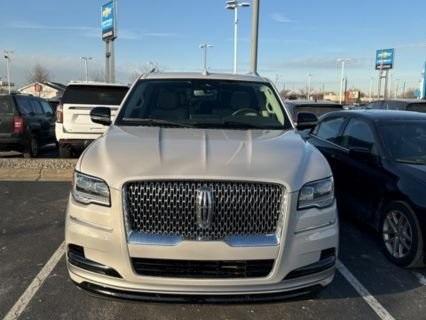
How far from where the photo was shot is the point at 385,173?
5.90 metres

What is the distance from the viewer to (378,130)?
6.54 meters

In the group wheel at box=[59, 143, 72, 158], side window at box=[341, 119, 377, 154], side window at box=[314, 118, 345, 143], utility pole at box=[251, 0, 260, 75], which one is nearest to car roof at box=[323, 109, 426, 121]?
side window at box=[341, 119, 377, 154]

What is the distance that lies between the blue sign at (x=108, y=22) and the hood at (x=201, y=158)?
32.5 meters

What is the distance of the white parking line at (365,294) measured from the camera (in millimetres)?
4250

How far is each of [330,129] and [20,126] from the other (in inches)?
310

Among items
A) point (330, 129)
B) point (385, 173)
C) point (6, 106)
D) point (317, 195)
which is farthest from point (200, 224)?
point (6, 106)

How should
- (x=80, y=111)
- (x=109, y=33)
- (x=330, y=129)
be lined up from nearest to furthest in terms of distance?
(x=330, y=129), (x=80, y=111), (x=109, y=33)

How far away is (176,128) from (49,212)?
10.2 ft

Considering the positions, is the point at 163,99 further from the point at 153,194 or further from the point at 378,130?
the point at 378,130

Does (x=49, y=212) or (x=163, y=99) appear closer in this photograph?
(x=163, y=99)

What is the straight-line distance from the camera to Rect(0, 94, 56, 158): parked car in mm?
12609

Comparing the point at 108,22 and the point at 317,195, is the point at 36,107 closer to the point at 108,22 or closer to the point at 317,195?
the point at 317,195

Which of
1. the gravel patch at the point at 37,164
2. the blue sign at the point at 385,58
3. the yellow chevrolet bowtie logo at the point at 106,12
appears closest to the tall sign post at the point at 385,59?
the blue sign at the point at 385,58

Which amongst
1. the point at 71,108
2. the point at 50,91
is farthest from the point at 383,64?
the point at 71,108
